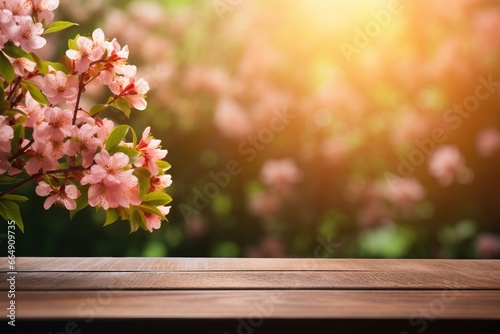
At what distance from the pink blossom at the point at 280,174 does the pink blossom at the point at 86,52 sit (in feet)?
4.08

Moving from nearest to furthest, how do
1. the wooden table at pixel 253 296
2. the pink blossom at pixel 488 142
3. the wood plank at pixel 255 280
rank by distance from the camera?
the wooden table at pixel 253 296, the wood plank at pixel 255 280, the pink blossom at pixel 488 142

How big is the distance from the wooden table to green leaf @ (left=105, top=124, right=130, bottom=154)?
6.2 inches

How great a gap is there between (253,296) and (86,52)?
14.7 inches

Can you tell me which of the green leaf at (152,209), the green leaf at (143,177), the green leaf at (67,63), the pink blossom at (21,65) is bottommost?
the green leaf at (152,209)

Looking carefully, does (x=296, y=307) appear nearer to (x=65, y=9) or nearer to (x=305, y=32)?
(x=305, y=32)

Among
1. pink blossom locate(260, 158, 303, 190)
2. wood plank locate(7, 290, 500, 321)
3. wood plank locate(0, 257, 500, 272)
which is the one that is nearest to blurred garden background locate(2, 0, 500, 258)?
pink blossom locate(260, 158, 303, 190)

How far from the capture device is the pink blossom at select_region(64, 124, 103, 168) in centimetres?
85

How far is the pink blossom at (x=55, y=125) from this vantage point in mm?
860

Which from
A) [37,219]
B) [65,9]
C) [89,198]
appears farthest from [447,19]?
[89,198]

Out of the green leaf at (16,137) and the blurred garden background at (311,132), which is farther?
the blurred garden background at (311,132)

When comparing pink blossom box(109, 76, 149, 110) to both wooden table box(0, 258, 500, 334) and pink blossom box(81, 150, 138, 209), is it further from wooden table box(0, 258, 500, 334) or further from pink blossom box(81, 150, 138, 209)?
wooden table box(0, 258, 500, 334)

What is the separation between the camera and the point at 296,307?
656 mm

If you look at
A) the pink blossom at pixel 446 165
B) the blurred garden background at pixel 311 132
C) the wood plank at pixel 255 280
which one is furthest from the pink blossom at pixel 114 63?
the pink blossom at pixel 446 165

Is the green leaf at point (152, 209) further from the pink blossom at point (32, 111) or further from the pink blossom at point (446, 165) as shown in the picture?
the pink blossom at point (446, 165)
